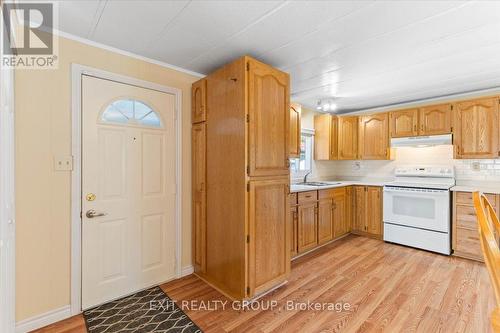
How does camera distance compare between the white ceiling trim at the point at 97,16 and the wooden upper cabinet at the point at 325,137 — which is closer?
the white ceiling trim at the point at 97,16

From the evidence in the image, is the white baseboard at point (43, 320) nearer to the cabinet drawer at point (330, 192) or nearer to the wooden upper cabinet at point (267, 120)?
the wooden upper cabinet at point (267, 120)

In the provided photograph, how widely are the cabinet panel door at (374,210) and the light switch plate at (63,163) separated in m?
4.15

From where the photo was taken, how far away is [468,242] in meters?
3.07

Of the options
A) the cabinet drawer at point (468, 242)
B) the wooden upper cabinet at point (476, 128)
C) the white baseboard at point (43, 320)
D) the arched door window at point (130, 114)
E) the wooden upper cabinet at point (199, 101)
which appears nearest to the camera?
the white baseboard at point (43, 320)

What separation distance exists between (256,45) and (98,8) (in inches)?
48.7

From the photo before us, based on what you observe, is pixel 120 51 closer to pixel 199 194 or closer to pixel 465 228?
pixel 199 194

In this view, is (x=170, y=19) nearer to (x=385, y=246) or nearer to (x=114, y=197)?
(x=114, y=197)

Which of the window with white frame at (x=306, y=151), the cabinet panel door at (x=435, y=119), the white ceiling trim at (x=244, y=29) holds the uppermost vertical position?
the white ceiling trim at (x=244, y=29)

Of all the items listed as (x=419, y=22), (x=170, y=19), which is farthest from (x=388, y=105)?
(x=170, y=19)

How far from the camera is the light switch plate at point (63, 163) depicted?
192 cm

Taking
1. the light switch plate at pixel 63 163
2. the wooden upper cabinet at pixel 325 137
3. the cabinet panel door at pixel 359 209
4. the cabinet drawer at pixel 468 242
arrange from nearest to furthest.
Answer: the light switch plate at pixel 63 163 → the cabinet drawer at pixel 468 242 → the cabinet panel door at pixel 359 209 → the wooden upper cabinet at pixel 325 137

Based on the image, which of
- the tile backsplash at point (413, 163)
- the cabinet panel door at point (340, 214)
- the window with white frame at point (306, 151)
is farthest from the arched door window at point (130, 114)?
the tile backsplash at point (413, 163)

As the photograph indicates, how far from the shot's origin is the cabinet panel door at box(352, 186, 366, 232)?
4.07 metres

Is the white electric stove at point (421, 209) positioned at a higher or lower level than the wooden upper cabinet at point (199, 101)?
lower
